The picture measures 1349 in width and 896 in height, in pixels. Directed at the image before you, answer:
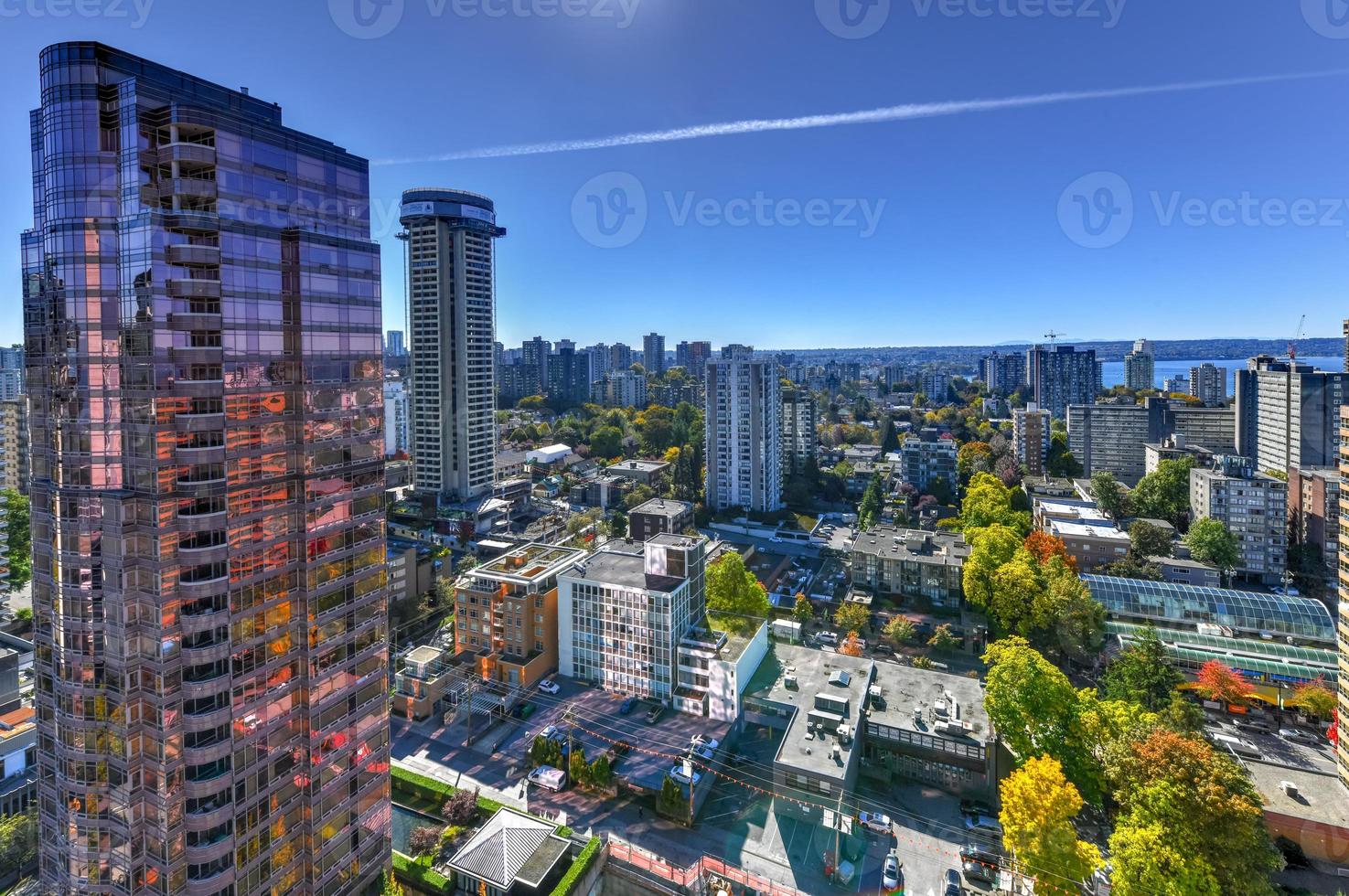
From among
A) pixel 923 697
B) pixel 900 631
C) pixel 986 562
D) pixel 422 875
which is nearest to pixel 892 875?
pixel 923 697

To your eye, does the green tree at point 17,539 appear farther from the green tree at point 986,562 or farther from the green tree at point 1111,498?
the green tree at point 1111,498

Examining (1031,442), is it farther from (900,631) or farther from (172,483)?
(172,483)

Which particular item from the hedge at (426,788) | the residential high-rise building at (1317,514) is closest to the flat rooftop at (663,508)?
the hedge at (426,788)

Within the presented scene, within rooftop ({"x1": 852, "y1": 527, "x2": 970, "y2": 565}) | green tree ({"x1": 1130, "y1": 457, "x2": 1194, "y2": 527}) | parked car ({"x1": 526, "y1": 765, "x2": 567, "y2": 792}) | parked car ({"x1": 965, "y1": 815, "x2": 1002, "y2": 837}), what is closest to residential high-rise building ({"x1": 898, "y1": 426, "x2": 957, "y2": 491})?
green tree ({"x1": 1130, "y1": 457, "x2": 1194, "y2": 527})

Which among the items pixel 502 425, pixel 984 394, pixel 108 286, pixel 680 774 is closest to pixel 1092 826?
pixel 680 774

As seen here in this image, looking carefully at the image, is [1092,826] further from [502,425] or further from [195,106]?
[502,425]

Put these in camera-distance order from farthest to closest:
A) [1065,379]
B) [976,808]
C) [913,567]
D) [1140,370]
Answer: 1. [1140,370]
2. [1065,379]
3. [913,567]
4. [976,808]
